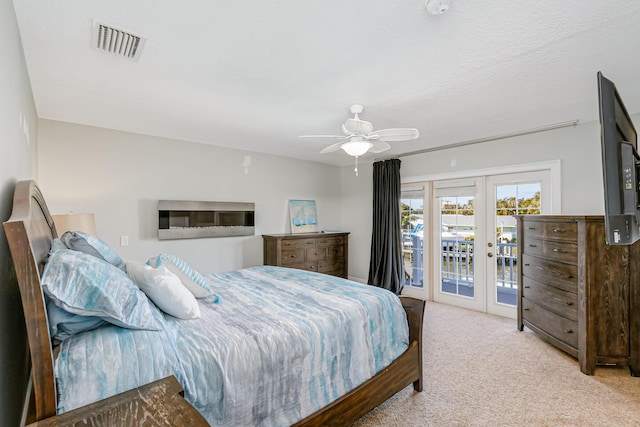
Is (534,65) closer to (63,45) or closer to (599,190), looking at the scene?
(599,190)

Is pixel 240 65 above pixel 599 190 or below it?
above

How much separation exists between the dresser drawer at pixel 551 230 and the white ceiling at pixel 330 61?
115 cm

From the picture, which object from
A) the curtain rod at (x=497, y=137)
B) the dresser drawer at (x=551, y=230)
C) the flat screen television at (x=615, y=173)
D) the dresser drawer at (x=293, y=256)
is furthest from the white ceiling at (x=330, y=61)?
the dresser drawer at (x=293, y=256)

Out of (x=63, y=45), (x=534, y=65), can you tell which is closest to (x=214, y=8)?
(x=63, y=45)

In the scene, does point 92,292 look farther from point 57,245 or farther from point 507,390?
point 507,390

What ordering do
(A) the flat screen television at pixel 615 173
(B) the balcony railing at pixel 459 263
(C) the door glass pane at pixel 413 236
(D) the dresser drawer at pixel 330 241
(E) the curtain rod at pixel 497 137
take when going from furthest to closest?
(D) the dresser drawer at pixel 330 241 < (C) the door glass pane at pixel 413 236 < (B) the balcony railing at pixel 459 263 < (E) the curtain rod at pixel 497 137 < (A) the flat screen television at pixel 615 173

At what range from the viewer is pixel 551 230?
304 cm

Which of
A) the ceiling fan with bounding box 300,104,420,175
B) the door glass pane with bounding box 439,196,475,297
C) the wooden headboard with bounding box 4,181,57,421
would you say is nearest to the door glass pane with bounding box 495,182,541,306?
the door glass pane with bounding box 439,196,475,297

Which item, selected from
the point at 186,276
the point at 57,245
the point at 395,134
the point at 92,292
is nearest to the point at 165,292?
the point at 186,276

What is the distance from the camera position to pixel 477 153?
4230 millimetres

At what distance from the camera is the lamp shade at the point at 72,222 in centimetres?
260

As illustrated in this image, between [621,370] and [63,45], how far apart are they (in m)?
5.00

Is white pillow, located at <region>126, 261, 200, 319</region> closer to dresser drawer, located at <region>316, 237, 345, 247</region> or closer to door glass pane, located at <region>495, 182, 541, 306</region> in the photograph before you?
dresser drawer, located at <region>316, 237, 345, 247</region>

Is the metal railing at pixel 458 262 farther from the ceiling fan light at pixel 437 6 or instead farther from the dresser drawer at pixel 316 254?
the ceiling fan light at pixel 437 6
